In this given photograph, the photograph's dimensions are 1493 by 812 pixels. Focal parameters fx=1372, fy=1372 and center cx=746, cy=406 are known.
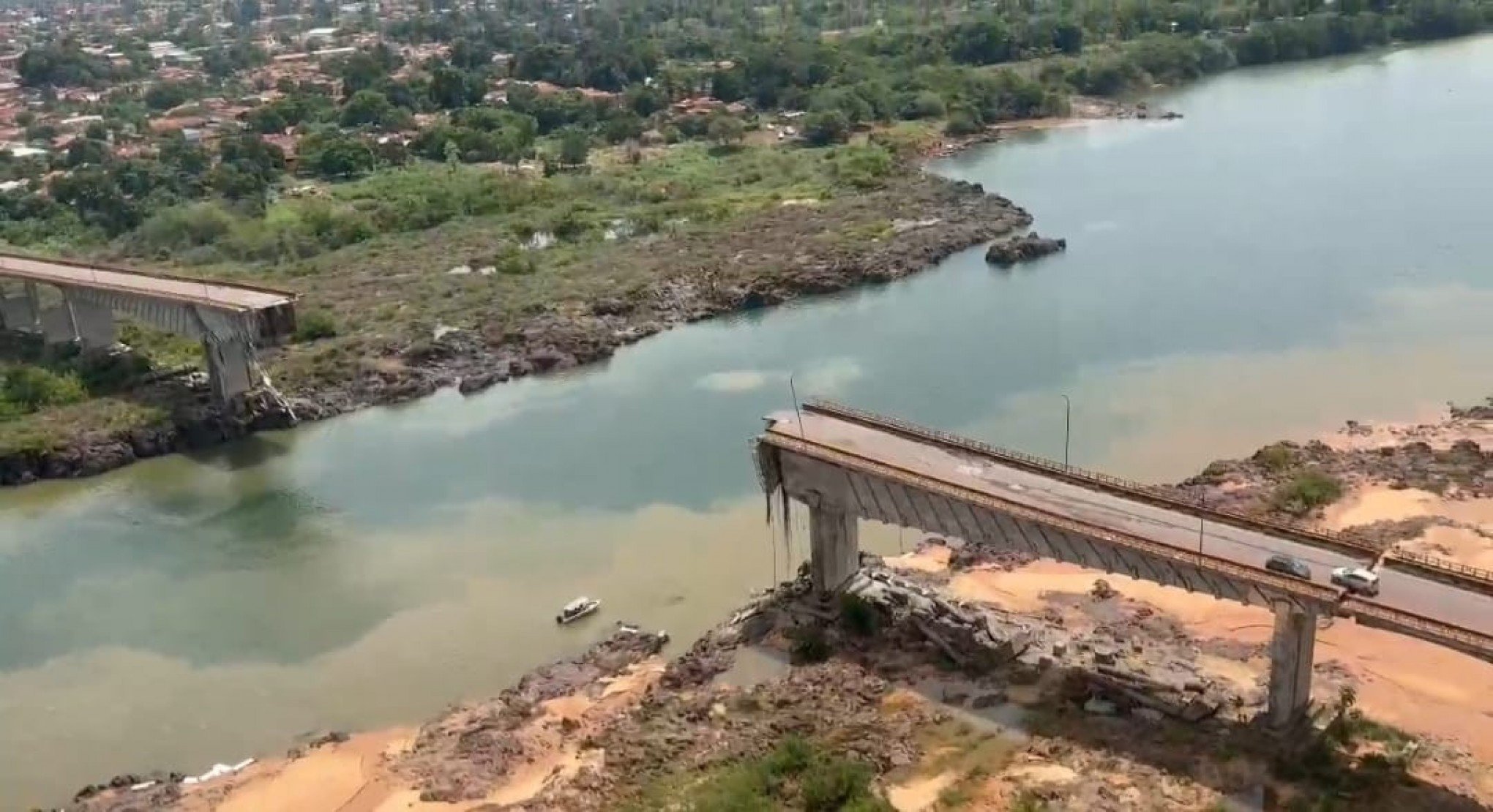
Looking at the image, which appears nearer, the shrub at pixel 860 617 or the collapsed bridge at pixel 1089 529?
the collapsed bridge at pixel 1089 529

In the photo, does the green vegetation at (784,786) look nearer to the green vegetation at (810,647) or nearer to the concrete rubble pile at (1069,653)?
the green vegetation at (810,647)

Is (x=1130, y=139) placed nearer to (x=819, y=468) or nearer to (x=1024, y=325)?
(x=1024, y=325)

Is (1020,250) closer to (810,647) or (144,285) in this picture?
(144,285)

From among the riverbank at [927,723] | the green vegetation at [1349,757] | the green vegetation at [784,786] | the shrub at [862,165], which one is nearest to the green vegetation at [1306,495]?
the riverbank at [927,723]

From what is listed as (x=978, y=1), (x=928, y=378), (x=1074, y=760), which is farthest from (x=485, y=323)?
(x=978, y=1)

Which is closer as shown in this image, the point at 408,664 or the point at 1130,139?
the point at 408,664
